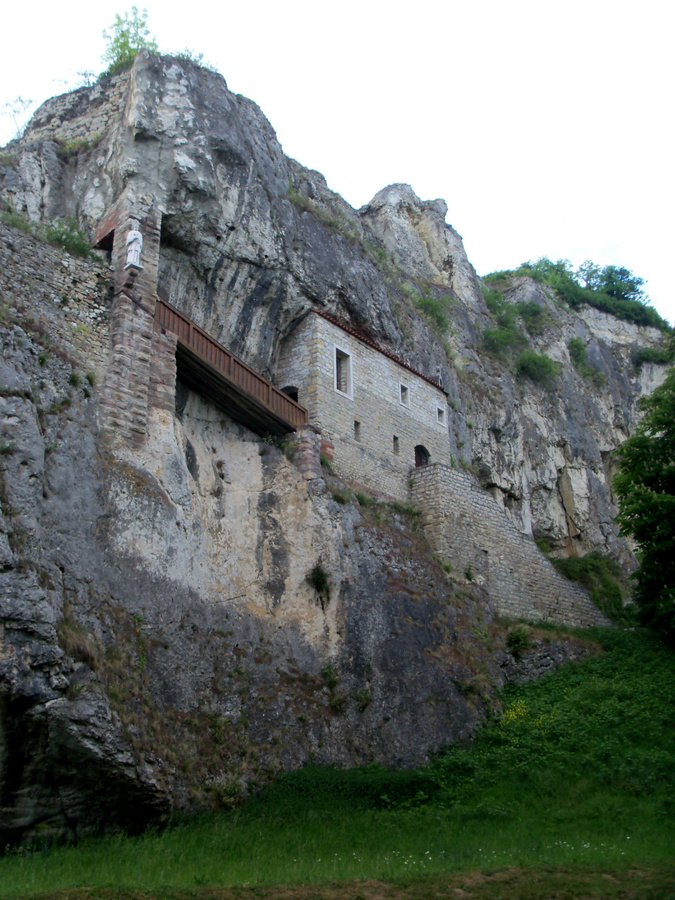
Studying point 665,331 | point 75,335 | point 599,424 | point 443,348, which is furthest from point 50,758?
point 665,331

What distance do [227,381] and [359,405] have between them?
21.4 feet

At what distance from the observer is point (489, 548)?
2575 cm

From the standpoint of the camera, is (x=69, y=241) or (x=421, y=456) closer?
(x=69, y=241)

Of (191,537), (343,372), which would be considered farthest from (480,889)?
(343,372)

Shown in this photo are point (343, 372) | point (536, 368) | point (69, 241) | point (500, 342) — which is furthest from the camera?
point (536, 368)

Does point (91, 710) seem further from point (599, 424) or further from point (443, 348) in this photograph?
point (599, 424)

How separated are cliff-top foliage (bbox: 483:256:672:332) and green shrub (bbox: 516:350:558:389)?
30.4ft

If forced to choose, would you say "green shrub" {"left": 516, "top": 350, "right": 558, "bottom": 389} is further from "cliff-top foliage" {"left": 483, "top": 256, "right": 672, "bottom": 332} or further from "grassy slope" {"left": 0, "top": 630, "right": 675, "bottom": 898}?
"grassy slope" {"left": 0, "top": 630, "right": 675, "bottom": 898}

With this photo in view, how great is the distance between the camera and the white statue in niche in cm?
1864

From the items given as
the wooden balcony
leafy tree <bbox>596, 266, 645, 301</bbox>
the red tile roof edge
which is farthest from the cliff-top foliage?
the wooden balcony

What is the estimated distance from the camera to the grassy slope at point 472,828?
442 inches

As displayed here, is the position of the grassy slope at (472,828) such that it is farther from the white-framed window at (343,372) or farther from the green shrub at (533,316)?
the green shrub at (533,316)

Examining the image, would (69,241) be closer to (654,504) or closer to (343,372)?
(343,372)

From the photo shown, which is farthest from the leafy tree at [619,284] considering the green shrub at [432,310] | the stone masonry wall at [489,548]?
the stone masonry wall at [489,548]
